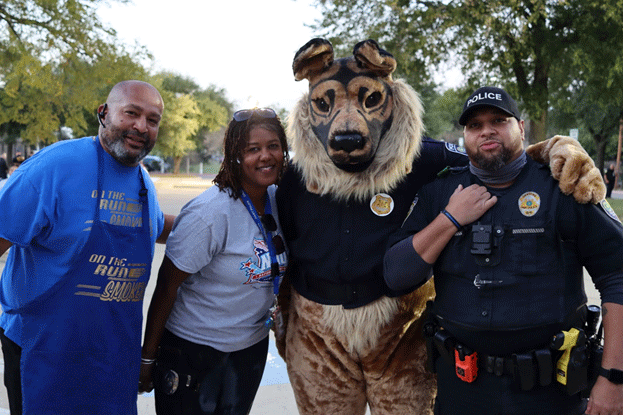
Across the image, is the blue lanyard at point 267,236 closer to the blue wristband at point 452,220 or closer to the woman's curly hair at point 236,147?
the woman's curly hair at point 236,147

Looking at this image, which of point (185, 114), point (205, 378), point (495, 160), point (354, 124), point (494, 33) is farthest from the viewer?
point (185, 114)

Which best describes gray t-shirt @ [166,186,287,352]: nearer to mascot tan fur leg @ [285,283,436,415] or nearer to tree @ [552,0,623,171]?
mascot tan fur leg @ [285,283,436,415]

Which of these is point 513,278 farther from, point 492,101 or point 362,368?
point 362,368

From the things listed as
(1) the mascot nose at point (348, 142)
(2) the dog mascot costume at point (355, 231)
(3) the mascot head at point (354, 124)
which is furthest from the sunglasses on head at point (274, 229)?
(1) the mascot nose at point (348, 142)

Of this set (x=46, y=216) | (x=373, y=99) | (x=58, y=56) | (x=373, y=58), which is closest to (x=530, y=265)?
(x=373, y=99)

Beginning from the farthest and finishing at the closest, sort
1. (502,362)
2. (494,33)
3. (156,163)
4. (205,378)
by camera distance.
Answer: (156,163)
(494,33)
(205,378)
(502,362)

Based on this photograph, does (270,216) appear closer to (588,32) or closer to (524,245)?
(524,245)

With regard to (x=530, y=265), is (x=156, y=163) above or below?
below

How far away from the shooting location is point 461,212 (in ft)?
7.45

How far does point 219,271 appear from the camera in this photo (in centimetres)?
255

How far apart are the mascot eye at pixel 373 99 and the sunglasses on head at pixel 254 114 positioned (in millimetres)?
504

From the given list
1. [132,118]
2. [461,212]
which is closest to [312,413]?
[461,212]

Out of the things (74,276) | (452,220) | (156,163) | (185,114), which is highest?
(185,114)

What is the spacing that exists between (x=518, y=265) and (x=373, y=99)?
3.75 ft
